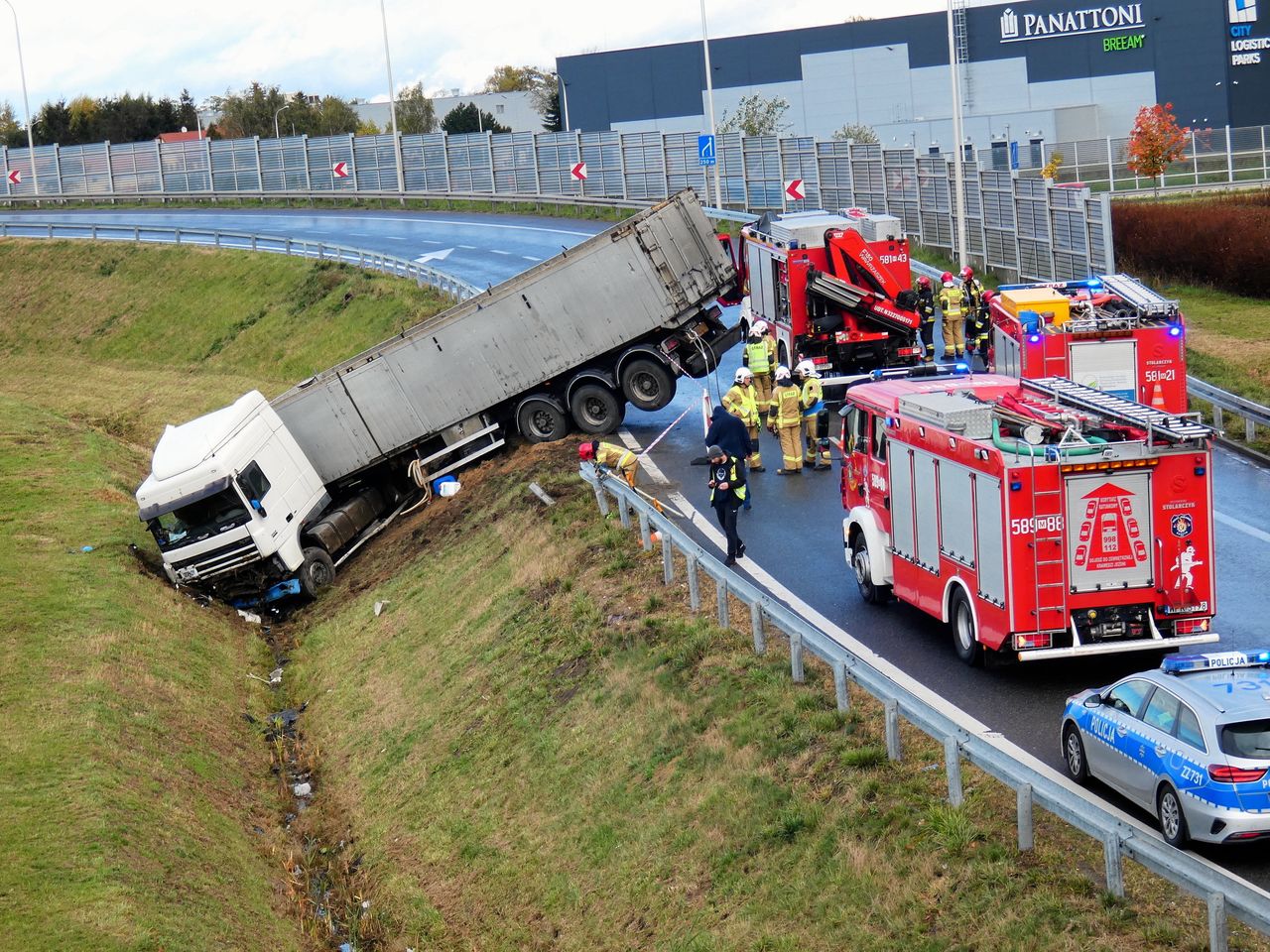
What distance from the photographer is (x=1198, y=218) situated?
39.0 metres

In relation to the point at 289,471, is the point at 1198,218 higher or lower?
higher

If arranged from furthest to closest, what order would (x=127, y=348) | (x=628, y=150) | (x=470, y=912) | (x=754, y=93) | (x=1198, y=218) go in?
(x=754, y=93) → (x=628, y=150) → (x=127, y=348) → (x=1198, y=218) → (x=470, y=912)

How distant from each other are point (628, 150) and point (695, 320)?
106 feet

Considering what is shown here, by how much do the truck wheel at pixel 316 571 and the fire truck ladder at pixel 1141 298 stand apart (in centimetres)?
1337

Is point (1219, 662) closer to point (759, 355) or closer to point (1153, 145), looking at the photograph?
point (759, 355)

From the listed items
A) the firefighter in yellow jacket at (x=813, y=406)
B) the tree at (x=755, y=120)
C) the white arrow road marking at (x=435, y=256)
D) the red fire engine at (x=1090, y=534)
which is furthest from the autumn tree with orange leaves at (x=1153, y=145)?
the red fire engine at (x=1090, y=534)

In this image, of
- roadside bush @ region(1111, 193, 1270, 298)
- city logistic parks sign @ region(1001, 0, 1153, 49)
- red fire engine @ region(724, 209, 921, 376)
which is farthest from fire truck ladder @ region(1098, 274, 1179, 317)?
city logistic parks sign @ region(1001, 0, 1153, 49)

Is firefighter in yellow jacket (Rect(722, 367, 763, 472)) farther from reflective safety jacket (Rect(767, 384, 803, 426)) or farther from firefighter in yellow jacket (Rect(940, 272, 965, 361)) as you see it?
firefighter in yellow jacket (Rect(940, 272, 965, 361))

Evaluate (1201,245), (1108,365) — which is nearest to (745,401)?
(1108,365)

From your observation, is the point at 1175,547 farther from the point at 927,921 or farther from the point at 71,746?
the point at 71,746

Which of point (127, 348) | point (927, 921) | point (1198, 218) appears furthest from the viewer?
point (127, 348)

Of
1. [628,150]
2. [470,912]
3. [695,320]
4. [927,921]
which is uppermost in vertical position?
[628,150]

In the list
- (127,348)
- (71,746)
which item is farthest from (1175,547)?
(127,348)

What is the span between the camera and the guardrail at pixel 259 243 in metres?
39.4
